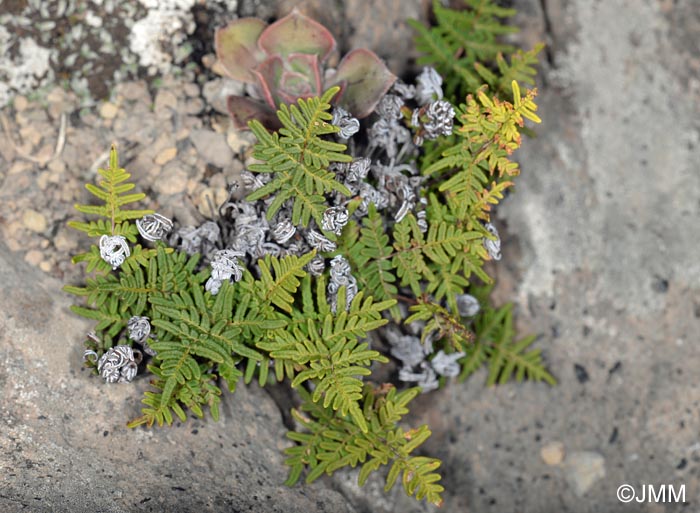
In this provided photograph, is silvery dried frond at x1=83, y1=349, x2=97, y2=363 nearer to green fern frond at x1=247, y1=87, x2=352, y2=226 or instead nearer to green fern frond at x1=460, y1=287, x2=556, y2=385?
green fern frond at x1=247, y1=87, x2=352, y2=226

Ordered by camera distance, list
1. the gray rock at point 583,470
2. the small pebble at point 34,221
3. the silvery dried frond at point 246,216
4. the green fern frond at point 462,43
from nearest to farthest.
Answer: the silvery dried frond at point 246,216
the small pebble at point 34,221
the green fern frond at point 462,43
the gray rock at point 583,470

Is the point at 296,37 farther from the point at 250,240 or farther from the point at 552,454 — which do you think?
the point at 552,454

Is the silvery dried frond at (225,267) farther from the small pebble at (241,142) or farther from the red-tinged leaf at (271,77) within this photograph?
the red-tinged leaf at (271,77)

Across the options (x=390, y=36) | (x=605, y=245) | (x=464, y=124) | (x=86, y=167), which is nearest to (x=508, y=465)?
(x=605, y=245)

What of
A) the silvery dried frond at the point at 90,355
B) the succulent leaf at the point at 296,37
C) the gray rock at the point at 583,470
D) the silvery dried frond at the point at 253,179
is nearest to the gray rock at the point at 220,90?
the succulent leaf at the point at 296,37

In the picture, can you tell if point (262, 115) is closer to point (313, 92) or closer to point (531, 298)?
point (313, 92)

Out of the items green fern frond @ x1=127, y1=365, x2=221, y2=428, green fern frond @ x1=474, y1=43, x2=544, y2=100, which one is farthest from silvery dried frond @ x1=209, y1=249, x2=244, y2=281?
green fern frond @ x1=474, y1=43, x2=544, y2=100

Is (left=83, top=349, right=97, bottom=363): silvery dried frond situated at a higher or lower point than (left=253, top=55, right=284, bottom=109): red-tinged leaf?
lower
